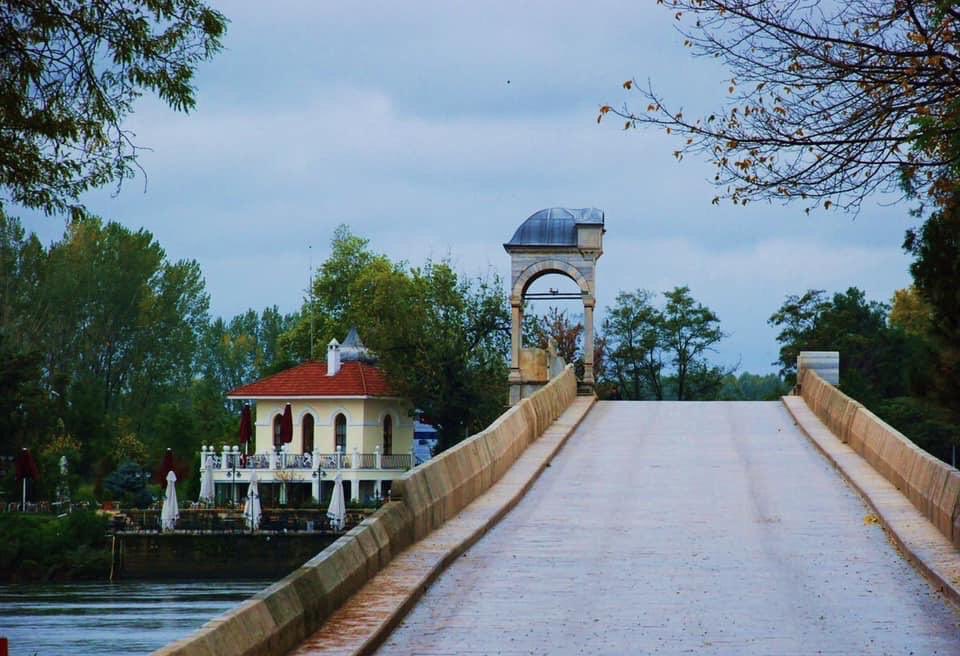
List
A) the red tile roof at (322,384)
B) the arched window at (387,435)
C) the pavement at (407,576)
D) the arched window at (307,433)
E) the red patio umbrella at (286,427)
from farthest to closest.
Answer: the arched window at (307,433) → the arched window at (387,435) → the red tile roof at (322,384) → the red patio umbrella at (286,427) → the pavement at (407,576)

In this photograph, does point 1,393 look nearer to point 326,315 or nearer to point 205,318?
point 326,315

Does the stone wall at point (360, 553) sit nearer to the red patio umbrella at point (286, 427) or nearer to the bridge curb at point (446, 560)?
the bridge curb at point (446, 560)

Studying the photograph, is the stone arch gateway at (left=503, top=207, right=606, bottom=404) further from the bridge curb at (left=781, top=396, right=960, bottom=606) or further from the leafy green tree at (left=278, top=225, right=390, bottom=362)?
the leafy green tree at (left=278, top=225, right=390, bottom=362)

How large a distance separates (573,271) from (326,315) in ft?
208

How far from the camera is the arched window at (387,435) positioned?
294ft

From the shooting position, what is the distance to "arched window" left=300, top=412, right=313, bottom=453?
89812 millimetres

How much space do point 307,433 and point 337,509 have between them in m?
20.0

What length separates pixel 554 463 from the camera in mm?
25391

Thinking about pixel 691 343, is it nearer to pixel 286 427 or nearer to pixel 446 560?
pixel 286 427

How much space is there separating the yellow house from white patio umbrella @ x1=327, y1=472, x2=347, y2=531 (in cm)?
1167

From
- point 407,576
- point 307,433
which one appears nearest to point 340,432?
point 307,433

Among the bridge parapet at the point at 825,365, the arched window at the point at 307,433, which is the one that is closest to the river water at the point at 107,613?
the arched window at the point at 307,433

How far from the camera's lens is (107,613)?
5975cm

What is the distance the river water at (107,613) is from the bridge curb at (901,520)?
28238 millimetres
